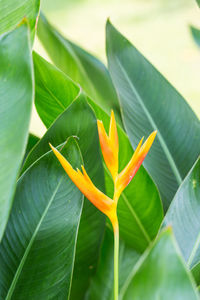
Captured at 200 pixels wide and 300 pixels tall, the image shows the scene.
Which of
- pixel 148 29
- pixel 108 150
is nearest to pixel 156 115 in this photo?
pixel 108 150

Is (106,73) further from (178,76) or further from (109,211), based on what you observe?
(178,76)

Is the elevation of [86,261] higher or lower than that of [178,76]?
higher

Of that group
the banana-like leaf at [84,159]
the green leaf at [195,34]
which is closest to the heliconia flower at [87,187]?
the banana-like leaf at [84,159]

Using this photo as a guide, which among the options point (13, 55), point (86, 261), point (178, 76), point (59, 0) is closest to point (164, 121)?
point (86, 261)

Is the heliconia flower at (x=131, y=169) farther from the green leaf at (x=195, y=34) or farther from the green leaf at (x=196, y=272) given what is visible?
the green leaf at (x=195, y=34)

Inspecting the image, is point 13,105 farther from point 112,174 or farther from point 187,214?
point 187,214

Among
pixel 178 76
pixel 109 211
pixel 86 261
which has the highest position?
pixel 109 211
